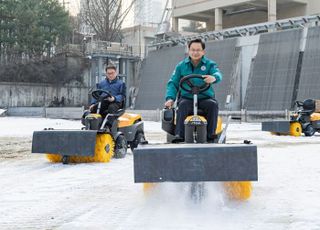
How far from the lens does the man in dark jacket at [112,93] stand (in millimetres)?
7618

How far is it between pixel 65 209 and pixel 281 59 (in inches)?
1024

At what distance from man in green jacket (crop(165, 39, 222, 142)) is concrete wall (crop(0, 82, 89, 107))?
32.8 m

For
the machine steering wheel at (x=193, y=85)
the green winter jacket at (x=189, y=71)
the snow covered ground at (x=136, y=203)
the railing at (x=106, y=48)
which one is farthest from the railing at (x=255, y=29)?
the machine steering wheel at (x=193, y=85)

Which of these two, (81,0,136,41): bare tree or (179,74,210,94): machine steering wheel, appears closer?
(179,74,210,94): machine steering wheel

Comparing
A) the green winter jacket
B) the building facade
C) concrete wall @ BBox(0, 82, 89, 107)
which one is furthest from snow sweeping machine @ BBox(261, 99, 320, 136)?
concrete wall @ BBox(0, 82, 89, 107)

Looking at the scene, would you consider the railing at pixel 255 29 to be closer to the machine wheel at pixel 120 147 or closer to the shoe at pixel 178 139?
the machine wheel at pixel 120 147

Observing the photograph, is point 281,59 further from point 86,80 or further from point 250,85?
point 86,80

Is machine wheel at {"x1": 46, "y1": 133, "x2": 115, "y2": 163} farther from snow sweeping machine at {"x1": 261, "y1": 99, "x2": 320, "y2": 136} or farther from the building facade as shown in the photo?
the building facade

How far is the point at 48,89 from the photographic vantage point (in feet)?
126

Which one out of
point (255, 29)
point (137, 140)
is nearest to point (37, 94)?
point (255, 29)

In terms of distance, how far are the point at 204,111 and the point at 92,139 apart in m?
2.45

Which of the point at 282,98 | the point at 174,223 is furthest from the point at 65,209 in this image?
the point at 282,98

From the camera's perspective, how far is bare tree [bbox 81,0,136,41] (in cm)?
4362

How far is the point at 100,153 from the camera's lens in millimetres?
7035
